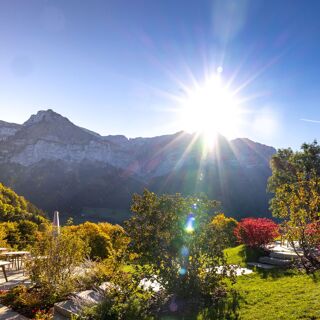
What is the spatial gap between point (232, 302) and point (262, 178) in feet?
516

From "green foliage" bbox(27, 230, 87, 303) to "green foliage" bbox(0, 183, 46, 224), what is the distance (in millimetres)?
37605

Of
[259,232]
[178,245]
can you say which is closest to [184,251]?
[178,245]

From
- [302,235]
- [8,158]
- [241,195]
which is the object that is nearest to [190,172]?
[241,195]

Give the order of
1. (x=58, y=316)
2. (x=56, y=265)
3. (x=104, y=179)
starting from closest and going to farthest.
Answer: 1. (x=58, y=316)
2. (x=56, y=265)
3. (x=104, y=179)

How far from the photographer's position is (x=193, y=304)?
776 cm

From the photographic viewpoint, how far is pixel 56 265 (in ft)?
31.4

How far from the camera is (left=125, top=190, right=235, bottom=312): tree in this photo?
26.5 ft

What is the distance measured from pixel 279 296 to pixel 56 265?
6047mm

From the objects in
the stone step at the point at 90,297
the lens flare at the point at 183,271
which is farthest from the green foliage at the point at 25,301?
the lens flare at the point at 183,271

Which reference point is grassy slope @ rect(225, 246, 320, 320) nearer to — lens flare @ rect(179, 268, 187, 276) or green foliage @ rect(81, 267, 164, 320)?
lens flare @ rect(179, 268, 187, 276)

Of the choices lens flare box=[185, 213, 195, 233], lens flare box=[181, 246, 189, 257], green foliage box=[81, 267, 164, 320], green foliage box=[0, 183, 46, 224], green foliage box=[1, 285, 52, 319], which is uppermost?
lens flare box=[185, 213, 195, 233]

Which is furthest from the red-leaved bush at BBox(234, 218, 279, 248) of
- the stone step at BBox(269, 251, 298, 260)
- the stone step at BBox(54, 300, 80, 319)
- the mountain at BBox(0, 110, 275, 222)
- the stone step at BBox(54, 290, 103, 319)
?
the mountain at BBox(0, 110, 275, 222)

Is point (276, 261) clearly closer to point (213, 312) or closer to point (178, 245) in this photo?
point (178, 245)

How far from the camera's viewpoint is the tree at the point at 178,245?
8086 mm
